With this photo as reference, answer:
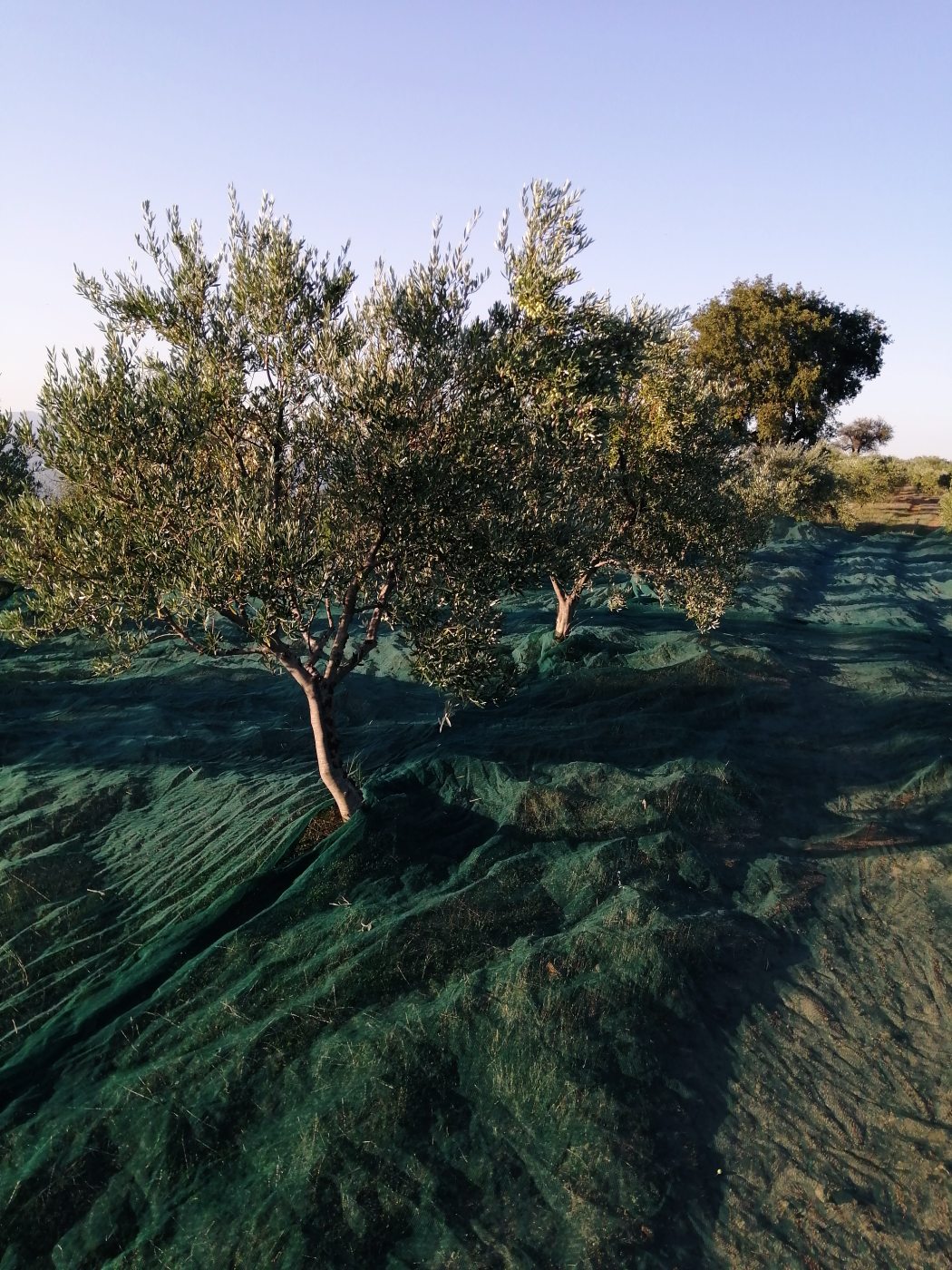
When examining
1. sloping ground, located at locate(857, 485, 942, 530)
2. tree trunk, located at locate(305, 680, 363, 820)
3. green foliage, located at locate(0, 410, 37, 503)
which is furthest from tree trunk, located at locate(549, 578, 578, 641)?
sloping ground, located at locate(857, 485, 942, 530)

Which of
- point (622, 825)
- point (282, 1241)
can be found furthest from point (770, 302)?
point (282, 1241)

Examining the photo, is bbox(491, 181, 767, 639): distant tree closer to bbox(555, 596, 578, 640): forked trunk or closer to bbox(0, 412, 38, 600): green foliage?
bbox(555, 596, 578, 640): forked trunk

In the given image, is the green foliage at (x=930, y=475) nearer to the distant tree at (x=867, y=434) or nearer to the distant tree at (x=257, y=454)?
the distant tree at (x=867, y=434)

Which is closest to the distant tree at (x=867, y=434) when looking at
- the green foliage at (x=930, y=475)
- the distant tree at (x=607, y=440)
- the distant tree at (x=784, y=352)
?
the green foliage at (x=930, y=475)

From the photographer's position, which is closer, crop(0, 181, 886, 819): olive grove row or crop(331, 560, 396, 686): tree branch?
crop(0, 181, 886, 819): olive grove row

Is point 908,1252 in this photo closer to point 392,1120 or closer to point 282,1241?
point 392,1120
